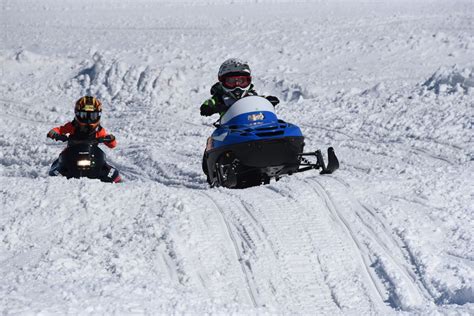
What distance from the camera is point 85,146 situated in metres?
9.59

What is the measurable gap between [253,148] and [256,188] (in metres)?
0.68

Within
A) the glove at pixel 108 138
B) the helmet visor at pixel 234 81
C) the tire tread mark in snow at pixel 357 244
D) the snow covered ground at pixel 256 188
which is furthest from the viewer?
the helmet visor at pixel 234 81

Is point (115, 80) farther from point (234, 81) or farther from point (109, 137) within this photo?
point (109, 137)

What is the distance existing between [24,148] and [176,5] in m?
25.3

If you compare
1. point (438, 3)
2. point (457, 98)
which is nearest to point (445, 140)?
point (457, 98)

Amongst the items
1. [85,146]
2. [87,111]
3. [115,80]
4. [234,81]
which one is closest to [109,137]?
[85,146]

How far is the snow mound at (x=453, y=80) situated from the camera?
1411 centimetres

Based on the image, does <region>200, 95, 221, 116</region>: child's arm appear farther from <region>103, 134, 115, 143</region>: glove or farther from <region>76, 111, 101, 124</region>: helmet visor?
<region>76, 111, 101, 124</region>: helmet visor

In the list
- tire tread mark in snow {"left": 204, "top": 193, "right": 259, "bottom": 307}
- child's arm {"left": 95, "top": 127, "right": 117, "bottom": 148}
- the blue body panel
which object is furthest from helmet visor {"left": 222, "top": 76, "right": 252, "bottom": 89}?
tire tread mark in snow {"left": 204, "top": 193, "right": 259, "bottom": 307}

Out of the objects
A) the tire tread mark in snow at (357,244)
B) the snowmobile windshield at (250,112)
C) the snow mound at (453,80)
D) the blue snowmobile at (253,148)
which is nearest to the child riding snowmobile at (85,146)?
the blue snowmobile at (253,148)

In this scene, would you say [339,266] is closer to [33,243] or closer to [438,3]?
[33,243]

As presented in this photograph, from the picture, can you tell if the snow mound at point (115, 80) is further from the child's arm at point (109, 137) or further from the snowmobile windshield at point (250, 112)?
the snowmobile windshield at point (250, 112)

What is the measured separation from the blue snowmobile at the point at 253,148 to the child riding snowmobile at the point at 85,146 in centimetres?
147

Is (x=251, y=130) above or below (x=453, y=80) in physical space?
above
